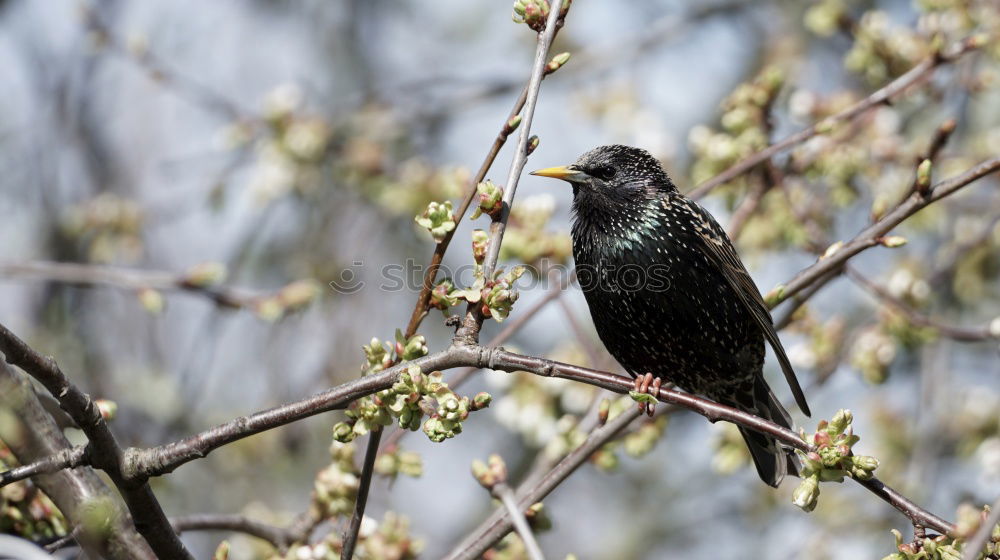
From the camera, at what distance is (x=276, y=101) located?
5.42 m

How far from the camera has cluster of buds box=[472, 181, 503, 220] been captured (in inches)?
85.0

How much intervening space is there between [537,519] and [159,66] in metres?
3.68

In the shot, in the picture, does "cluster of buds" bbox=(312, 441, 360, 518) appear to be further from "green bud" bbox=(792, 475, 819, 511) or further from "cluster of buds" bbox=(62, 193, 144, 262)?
"cluster of buds" bbox=(62, 193, 144, 262)

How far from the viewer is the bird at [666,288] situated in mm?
3535

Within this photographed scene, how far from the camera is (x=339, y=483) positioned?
8.84 ft

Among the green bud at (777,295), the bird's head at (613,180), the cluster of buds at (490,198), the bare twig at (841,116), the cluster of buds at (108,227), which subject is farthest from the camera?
the cluster of buds at (108,227)

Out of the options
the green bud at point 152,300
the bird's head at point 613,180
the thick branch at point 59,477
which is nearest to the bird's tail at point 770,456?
the bird's head at point 613,180

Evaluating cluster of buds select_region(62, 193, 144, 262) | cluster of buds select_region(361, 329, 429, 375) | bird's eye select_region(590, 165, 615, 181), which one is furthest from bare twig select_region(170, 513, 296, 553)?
cluster of buds select_region(62, 193, 144, 262)

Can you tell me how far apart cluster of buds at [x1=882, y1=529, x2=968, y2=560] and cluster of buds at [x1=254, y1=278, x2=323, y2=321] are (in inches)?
90.7

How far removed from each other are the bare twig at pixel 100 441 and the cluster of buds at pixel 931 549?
145 cm

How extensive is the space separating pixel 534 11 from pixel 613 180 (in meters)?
1.55

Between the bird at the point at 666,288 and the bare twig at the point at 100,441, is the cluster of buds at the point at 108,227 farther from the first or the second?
the bare twig at the point at 100,441

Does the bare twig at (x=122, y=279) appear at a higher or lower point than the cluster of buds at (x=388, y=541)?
higher

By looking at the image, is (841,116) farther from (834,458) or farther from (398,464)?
(398,464)
